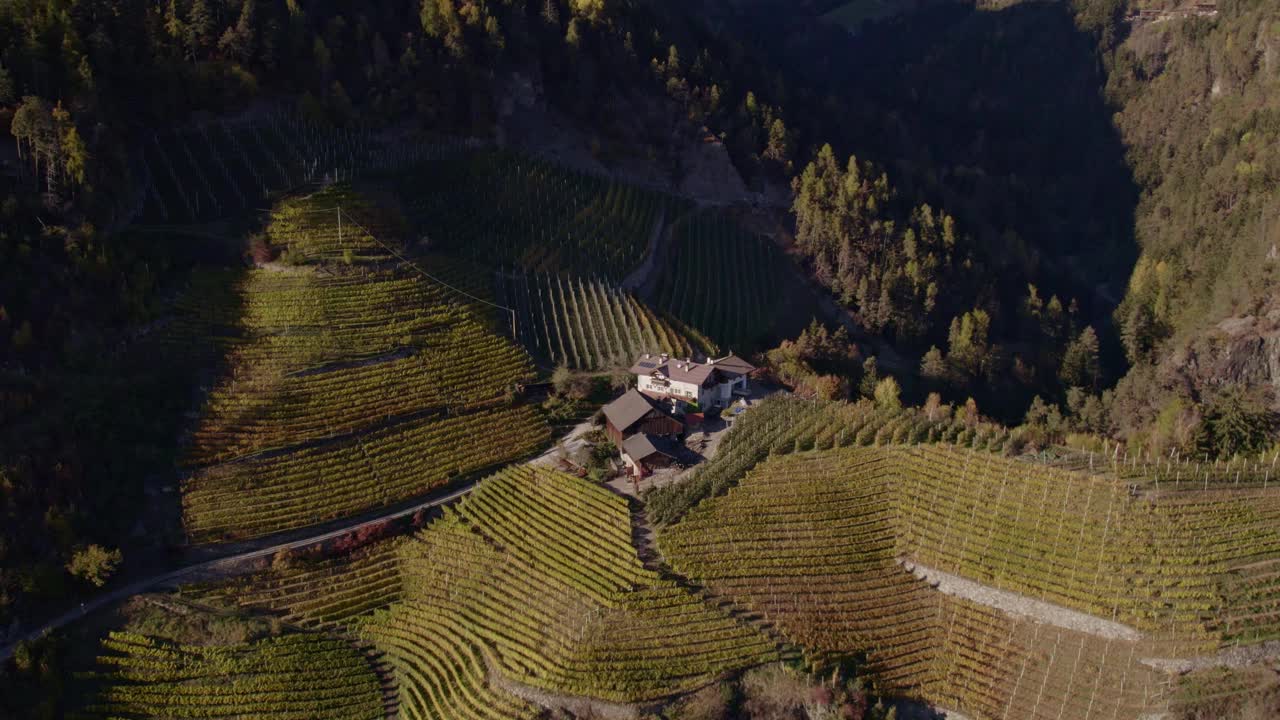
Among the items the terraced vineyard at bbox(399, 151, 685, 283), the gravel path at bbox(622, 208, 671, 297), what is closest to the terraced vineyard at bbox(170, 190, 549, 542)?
the terraced vineyard at bbox(399, 151, 685, 283)

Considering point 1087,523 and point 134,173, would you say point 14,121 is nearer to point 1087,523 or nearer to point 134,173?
point 134,173

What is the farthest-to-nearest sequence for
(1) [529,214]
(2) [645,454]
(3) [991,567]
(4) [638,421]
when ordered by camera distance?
(1) [529,214], (4) [638,421], (2) [645,454], (3) [991,567]

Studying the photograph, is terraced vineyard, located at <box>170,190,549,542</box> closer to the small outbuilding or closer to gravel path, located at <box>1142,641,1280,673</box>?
the small outbuilding

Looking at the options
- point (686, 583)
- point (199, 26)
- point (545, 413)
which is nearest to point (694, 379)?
point (545, 413)

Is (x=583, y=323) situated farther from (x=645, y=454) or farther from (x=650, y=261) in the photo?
(x=645, y=454)

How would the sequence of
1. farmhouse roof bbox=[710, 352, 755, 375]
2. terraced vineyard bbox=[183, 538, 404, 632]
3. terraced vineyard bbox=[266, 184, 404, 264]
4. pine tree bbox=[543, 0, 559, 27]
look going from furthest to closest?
1. pine tree bbox=[543, 0, 559, 27]
2. terraced vineyard bbox=[266, 184, 404, 264]
3. farmhouse roof bbox=[710, 352, 755, 375]
4. terraced vineyard bbox=[183, 538, 404, 632]

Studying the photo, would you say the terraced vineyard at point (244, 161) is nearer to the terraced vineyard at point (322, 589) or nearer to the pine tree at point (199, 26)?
the pine tree at point (199, 26)

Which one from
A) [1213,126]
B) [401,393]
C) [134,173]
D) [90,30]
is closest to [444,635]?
[401,393]
